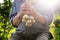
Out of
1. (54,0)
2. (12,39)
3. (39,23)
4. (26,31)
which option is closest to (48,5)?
(54,0)

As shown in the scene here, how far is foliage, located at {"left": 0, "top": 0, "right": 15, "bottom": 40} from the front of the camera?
5.22 feet

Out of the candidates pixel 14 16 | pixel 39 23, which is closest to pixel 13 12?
pixel 14 16

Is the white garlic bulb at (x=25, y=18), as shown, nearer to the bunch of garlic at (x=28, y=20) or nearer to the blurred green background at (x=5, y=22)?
the bunch of garlic at (x=28, y=20)

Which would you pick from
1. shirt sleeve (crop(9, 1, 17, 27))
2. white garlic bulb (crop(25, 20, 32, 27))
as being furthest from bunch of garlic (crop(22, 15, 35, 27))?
shirt sleeve (crop(9, 1, 17, 27))

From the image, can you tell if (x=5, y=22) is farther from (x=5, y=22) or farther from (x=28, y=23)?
(x=28, y=23)

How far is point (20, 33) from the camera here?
1.48 metres

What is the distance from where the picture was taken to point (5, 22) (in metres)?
1.62

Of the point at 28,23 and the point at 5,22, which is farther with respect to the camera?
the point at 5,22

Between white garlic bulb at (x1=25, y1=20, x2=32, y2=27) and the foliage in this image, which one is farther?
A: the foliage

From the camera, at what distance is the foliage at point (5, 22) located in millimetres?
1590

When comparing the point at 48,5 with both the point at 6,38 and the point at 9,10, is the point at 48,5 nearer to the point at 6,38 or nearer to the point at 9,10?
the point at 9,10

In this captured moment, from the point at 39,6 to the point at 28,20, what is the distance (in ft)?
0.56

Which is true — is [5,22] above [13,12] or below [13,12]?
below

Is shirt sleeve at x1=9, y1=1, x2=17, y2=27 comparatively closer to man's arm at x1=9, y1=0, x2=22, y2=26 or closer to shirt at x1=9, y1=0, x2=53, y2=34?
man's arm at x1=9, y1=0, x2=22, y2=26
